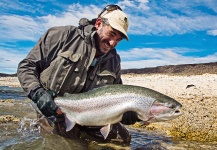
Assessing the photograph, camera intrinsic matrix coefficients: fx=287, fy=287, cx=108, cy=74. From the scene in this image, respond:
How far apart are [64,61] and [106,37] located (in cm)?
76

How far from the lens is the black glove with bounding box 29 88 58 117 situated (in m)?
3.88

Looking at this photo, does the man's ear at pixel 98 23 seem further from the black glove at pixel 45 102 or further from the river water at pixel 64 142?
the river water at pixel 64 142

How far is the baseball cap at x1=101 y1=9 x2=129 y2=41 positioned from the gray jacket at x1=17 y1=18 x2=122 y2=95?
374mm

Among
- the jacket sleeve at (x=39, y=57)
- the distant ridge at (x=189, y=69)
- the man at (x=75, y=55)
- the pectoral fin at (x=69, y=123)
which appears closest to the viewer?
the pectoral fin at (x=69, y=123)

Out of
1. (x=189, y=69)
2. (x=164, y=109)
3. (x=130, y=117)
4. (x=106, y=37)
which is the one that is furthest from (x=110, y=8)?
(x=189, y=69)

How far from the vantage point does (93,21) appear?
491 cm

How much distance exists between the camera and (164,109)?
3707 millimetres

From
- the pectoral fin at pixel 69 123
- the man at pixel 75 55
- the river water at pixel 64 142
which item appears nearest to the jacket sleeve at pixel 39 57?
the man at pixel 75 55

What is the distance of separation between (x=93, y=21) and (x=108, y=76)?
3.19ft

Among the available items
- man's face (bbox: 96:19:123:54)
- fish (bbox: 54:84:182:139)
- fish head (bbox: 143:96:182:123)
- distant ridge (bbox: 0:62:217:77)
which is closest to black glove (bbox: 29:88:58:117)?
fish (bbox: 54:84:182:139)

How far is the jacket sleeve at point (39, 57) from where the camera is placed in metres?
4.32

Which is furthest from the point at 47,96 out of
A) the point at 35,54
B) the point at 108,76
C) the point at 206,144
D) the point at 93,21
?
the point at 206,144

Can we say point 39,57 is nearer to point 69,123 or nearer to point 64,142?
point 69,123

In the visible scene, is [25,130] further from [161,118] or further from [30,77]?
[161,118]
